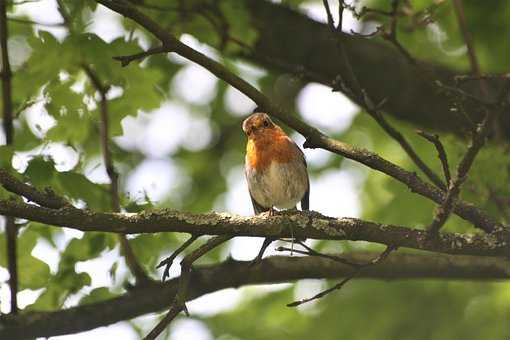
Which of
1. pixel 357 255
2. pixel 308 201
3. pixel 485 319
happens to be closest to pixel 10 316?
pixel 357 255

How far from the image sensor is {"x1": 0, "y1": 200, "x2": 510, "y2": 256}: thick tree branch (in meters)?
3.20

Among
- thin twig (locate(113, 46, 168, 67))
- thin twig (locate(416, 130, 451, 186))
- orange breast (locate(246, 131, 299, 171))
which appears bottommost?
thin twig (locate(416, 130, 451, 186))

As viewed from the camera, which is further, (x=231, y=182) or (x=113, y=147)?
(x=231, y=182)

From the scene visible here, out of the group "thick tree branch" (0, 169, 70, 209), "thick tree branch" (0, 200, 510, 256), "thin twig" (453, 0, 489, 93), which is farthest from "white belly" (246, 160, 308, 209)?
"thick tree branch" (0, 169, 70, 209)

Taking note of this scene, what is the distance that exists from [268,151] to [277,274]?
1.13 m

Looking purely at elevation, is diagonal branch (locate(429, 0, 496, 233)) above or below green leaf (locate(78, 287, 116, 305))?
below

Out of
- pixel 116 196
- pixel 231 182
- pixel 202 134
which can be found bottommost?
pixel 116 196

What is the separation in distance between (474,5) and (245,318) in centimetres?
332

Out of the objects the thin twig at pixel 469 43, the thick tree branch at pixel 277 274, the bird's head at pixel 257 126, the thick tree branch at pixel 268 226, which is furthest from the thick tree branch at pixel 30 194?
the thin twig at pixel 469 43

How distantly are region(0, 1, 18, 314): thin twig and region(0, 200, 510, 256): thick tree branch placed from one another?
1.36 m

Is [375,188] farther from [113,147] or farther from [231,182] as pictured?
[113,147]

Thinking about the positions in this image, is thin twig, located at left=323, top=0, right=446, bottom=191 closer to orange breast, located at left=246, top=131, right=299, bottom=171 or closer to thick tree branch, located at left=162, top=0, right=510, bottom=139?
orange breast, located at left=246, top=131, right=299, bottom=171

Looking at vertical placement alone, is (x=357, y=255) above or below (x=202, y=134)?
below

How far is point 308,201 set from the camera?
629cm
